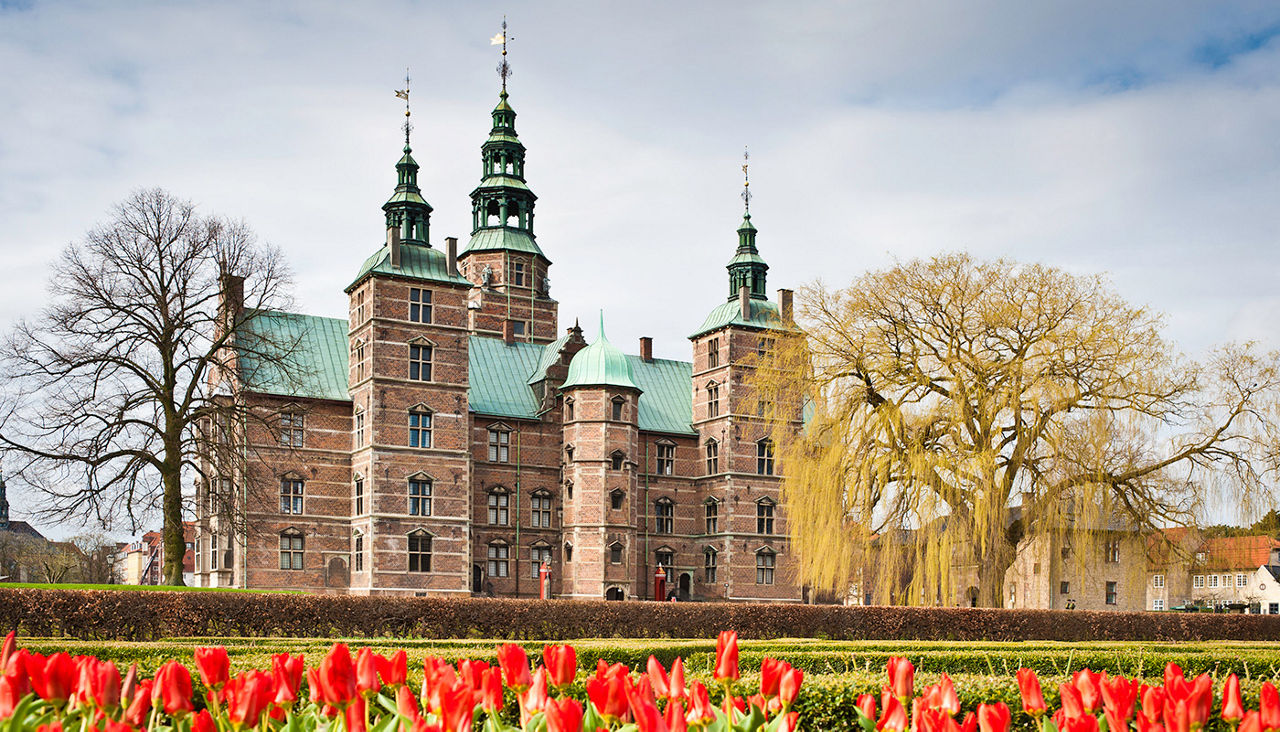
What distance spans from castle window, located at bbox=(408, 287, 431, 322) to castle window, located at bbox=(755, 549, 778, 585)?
16482 mm

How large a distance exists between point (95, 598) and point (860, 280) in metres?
19.0

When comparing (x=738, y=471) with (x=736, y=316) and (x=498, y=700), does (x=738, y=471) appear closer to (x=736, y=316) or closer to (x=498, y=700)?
(x=736, y=316)

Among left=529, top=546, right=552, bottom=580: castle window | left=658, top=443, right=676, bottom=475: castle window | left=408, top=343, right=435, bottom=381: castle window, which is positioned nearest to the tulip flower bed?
left=408, top=343, right=435, bottom=381: castle window

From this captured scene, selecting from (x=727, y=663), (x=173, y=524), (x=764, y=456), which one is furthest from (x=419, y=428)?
(x=727, y=663)

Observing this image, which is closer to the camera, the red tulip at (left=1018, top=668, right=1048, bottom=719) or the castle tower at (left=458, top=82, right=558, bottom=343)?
the red tulip at (left=1018, top=668, right=1048, bottom=719)

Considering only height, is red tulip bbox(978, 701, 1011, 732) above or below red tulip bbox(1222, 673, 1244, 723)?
above

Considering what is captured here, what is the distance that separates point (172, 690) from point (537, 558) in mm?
43379

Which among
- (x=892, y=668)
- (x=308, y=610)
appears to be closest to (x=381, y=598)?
(x=308, y=610)

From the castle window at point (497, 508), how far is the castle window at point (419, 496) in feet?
13.2

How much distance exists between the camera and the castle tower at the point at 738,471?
161ft

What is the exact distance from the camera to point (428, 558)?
139 feet

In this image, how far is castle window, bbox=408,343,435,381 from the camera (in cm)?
4306

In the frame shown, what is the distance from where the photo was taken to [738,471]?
4925 centimetres

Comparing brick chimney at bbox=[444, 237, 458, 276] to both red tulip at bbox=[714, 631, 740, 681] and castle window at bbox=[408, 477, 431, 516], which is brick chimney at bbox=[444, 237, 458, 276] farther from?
red tulip at bbox=[714, 631, 740, 681]
